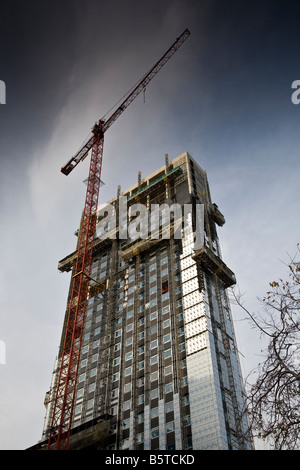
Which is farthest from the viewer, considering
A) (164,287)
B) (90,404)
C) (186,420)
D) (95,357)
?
(95,357)

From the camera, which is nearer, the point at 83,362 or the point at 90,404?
the point at 90,404

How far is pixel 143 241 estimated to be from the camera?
9775cm

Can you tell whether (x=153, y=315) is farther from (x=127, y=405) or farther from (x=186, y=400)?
(x=186, y=400)

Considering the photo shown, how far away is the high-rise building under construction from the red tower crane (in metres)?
3.21

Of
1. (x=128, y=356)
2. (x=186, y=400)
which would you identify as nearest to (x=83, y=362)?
(x=128, y=356)

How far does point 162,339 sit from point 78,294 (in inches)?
696

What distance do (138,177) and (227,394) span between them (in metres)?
67.7

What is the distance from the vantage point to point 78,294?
275 ft

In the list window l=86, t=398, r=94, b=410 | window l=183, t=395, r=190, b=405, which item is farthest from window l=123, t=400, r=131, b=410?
window l=183, t=395, r=190, b=405

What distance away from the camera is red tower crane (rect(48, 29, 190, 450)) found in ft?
236

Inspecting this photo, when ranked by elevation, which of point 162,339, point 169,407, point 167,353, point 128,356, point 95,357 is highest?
point 95,357

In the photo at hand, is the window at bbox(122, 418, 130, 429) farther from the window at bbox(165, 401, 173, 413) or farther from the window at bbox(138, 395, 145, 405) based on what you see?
the window at bbox(165, 401, 173, 413)

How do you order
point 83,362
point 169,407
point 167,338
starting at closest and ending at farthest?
point 169,407 → point 167,338 → point 83,362
